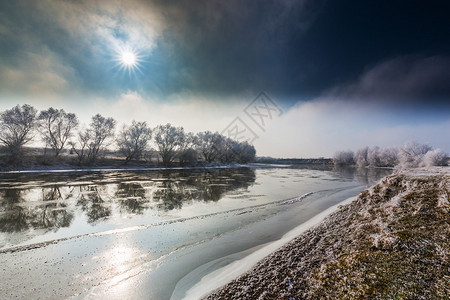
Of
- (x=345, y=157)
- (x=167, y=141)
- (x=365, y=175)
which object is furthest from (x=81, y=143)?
(x=345, y=157)

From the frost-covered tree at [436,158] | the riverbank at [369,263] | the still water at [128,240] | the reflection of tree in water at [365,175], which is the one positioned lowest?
the reflection of tree in water at [365,175]

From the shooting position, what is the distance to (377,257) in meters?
3.61

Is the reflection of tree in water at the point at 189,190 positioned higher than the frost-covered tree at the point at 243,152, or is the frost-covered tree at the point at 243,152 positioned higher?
the frost-covered tree at the point at 243,152

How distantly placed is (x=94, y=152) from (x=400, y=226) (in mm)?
60809

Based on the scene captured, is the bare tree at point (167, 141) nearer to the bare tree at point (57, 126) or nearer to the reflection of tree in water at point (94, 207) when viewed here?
the bare tree at point (57, 126)

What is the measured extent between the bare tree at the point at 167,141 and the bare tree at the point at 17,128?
29371 mm

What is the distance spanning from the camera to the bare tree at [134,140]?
55938mm

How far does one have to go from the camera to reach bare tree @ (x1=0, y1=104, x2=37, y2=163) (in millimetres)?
36281

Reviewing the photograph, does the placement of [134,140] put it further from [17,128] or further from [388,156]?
[388,156]

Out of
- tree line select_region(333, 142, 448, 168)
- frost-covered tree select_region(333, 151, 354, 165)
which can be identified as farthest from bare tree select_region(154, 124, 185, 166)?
frost-covered tree select_region(333, 151, 354, 165)

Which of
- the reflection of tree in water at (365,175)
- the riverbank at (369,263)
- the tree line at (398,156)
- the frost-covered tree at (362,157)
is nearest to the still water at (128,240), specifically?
the riverbank at (369,263)

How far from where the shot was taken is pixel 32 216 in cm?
927

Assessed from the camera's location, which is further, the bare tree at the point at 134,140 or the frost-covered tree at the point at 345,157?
the frost-covered tree at the point at 345,157

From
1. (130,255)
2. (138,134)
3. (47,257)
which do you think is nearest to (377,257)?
(130,255)
